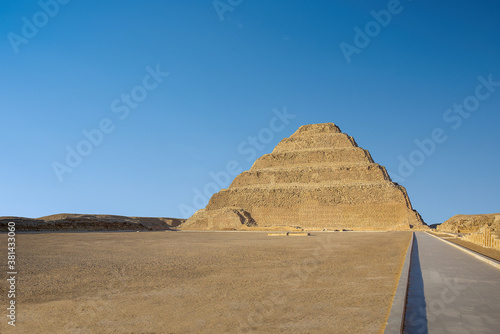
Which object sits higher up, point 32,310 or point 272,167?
point 272,167

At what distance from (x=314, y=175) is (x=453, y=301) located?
68.6 metres

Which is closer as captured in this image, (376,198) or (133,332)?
(133,332)

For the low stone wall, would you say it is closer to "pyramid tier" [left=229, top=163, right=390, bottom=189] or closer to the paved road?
→ the paved road

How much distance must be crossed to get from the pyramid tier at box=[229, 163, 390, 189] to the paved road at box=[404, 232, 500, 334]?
6351 cm

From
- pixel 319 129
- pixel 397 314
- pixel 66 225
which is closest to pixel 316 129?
pixel 319 129

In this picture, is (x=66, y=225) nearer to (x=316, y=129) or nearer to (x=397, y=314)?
(x=397, y=314)

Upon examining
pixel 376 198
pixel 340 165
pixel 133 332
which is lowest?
pixel 133 332

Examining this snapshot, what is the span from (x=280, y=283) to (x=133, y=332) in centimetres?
354

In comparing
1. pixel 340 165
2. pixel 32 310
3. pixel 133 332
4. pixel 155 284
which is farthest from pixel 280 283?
pixel 340 165

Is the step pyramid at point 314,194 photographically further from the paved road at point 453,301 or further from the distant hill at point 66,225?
the paved road at point 453,301

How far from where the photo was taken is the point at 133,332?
168 inches

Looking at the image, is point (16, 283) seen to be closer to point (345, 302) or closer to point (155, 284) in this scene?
point (155, 284)

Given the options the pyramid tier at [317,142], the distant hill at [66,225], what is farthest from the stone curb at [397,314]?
the pyramid tier at [317,142]

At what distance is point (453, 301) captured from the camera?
5.30 m
